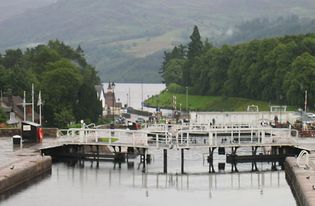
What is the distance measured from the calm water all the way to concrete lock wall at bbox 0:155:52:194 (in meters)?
0.73

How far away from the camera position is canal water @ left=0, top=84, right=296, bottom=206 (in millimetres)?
59094

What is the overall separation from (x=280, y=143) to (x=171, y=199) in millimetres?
20549

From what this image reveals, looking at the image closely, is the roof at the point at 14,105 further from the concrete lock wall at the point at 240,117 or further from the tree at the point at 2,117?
the concrete lock wall at the point at 240,117

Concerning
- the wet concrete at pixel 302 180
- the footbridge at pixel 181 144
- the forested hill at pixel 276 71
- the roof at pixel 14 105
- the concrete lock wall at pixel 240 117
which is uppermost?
the forested hill at pixel 276 71

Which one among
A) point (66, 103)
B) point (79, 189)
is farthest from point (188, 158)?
point (66, 103)

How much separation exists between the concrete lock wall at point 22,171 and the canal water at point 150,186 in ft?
1.92

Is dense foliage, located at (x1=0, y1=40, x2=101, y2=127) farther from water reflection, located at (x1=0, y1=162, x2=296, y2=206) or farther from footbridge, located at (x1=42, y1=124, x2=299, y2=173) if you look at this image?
water reflection, located at (x1=0, y1=162, x2=296, y2=206)

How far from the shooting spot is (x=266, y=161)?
81.2 meters

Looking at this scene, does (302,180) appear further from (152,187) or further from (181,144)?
(181,144)

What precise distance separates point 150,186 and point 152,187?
0.46 m

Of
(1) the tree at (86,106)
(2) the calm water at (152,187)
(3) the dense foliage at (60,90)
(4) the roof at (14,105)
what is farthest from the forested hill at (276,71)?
(2) the calm water at (152,187)

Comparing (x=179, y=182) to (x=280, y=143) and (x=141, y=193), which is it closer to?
(x=141, y=193)

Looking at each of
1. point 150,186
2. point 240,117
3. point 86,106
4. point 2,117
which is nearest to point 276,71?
point 86,106

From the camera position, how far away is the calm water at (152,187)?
59.2 m
